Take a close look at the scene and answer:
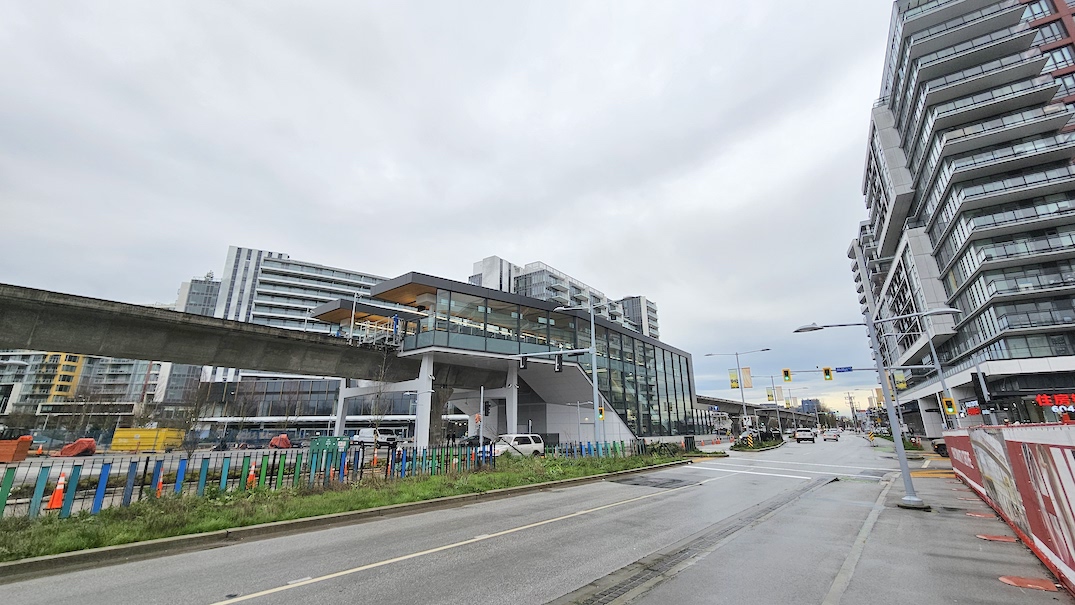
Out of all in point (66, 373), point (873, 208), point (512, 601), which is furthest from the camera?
point (66, 373)

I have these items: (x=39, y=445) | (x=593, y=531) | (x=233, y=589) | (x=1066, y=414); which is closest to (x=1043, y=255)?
(x=1066, y=414)

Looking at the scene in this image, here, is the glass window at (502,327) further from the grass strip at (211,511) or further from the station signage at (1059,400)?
the station signage at (1059,400)

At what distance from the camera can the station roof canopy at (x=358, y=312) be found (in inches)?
1251

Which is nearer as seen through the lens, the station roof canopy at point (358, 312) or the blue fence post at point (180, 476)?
the blue fence post at point (180, 476)

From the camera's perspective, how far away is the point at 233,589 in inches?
236

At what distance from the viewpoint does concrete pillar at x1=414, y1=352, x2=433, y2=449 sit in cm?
2881

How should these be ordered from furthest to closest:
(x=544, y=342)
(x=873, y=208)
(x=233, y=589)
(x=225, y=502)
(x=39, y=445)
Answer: (x=873, y=208) < (x=39, y=445) < (x=544, y=342) < (x=225, y=502) < (x=233, y=589)

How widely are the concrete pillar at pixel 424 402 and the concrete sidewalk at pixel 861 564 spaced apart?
21.7 metres

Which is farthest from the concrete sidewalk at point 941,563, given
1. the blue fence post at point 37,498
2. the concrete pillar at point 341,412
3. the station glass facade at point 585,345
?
the concrete pillar at point 341,412

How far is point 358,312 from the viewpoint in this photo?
32.8 m

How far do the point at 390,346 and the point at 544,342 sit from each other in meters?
11.6

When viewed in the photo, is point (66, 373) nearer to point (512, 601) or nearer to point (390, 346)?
point (390, 346)

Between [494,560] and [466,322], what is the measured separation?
77.2ft

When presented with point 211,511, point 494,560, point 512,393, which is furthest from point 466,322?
point 494,560
